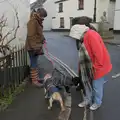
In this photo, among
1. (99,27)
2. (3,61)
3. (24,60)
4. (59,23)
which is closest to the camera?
(3,61)

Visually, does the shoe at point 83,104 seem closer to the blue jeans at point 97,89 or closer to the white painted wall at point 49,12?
the blue jeans at point 97,89

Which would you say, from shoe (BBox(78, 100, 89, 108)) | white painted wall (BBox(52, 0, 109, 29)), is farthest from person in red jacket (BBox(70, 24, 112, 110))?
white painted wall (BBox(52, 0, 109, 29))

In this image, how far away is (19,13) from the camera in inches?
263

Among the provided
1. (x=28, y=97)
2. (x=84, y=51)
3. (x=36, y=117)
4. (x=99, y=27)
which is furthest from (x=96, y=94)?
(x=99, y=27)

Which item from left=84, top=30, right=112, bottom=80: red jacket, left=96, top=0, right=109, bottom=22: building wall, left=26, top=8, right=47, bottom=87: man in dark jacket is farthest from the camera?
left=96, top=0, right=109, bottom=22: building wall

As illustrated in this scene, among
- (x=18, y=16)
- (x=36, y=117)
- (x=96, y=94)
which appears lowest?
(x=36, y=117)

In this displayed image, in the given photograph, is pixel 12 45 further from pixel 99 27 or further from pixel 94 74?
pixel 99 27

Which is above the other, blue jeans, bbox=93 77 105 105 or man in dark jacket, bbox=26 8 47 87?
man in dark jacket, bbox=26 8 47 87

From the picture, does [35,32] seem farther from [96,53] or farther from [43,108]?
[96,53]

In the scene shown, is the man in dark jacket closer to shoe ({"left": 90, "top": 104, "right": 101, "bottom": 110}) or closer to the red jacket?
the red jacket

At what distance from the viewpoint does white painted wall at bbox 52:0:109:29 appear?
31170 mm

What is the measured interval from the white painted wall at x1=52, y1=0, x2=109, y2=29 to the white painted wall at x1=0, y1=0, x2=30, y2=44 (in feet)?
81.9

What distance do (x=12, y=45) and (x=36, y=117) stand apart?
290 cm

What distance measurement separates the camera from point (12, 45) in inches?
264
